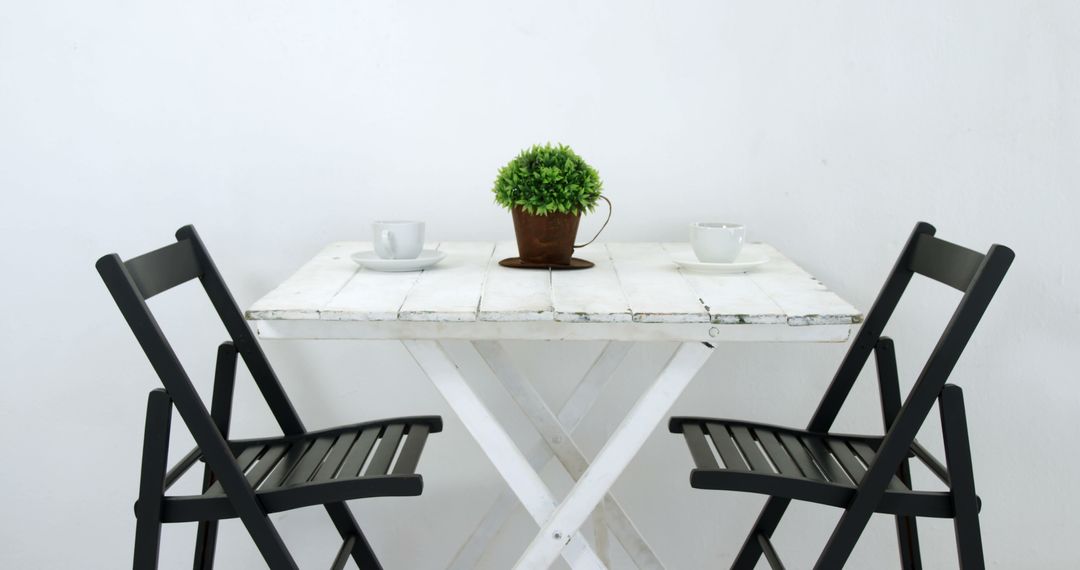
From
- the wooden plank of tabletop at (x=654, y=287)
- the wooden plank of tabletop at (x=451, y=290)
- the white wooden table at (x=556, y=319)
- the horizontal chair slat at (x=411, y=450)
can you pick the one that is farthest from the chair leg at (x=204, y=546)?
the wooden plank of tabletop at (x=654, y=287)

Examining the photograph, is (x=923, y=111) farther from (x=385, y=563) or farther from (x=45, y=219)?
(x=45, y=219)

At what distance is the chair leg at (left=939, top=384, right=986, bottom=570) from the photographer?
5.07ft

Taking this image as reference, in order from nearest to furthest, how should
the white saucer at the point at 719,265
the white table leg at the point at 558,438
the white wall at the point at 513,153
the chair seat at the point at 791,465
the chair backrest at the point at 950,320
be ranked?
the chair backrest at the point at 950,320 < the chair seat at the point at 791,465 < the white saucer at the point at 719,265 < the white table leg at the point at 558,438 < the white wall at the point at 513,153

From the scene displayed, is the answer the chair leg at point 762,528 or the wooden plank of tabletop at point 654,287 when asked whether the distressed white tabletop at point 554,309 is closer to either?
the wooden plank of tabletop at point 654,287

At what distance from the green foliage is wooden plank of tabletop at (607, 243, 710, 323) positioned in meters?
0.17

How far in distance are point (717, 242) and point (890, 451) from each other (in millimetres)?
512

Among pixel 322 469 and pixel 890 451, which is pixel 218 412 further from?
pixel 890 451

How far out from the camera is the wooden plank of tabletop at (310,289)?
152 centimetres

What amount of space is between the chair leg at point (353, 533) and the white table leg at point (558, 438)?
17.0 inches

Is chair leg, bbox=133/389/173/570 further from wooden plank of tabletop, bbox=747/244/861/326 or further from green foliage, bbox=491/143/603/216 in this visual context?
wooden plank of tabletop, bbox=747/244/861/326

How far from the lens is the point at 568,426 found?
2158mm

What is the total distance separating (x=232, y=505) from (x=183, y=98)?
46.3 inches

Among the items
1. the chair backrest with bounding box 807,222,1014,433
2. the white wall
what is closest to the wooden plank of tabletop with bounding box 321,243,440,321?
the white wall

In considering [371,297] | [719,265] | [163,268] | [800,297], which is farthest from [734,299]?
[163,268]
